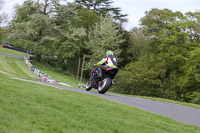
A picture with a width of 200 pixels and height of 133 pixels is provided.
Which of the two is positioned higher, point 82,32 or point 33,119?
point 82,32

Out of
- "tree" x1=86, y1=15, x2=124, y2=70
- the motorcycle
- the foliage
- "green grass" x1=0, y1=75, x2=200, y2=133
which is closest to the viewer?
"green grass" x1=0, y1=75, x2=200, y2=133

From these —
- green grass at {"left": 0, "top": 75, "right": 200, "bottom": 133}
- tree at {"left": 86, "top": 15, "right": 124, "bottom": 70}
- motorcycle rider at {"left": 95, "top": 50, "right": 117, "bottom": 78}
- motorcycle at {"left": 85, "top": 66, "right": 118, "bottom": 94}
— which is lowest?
green grass at {"left": 0, "top": 75, "right": 200, "bottom": 133}

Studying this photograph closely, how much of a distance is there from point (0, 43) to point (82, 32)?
32201 millimetres

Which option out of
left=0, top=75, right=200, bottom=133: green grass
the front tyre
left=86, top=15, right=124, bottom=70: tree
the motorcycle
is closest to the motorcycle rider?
the motorcycle

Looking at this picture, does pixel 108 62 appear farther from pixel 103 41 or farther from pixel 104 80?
pixel 103 41

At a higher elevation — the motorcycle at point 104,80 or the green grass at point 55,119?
the motorcycle at point 104,80

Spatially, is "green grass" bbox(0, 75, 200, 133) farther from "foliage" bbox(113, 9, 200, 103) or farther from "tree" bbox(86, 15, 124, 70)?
"tree" bbox(86, 15, 124, 70)

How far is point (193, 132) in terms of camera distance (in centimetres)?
777

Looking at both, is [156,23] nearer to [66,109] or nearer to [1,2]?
[1,2]

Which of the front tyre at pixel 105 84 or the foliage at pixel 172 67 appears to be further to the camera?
the foliage at pixel 172 67

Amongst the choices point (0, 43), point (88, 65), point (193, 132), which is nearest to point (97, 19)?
point (88, 65)

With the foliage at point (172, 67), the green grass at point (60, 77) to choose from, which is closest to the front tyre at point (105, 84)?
the green grass at point (60, 77)

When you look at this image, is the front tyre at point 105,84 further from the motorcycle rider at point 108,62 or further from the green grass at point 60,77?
the green grass at point 60,77

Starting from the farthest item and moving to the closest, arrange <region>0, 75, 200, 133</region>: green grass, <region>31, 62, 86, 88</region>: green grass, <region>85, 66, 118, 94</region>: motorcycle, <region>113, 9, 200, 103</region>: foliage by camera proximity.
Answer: <region>31, 62, 86, 88</region>: green grass
<region>113, 9, 200, 103</region>: foliage
<region>85, 66, 118, 94</region>: motorcycle
<region>0, 75, 200, 133</region>: green grass
